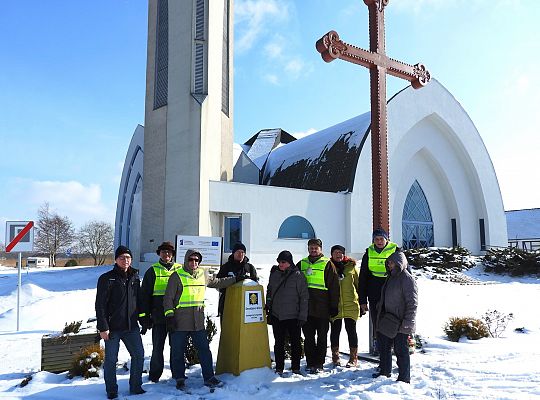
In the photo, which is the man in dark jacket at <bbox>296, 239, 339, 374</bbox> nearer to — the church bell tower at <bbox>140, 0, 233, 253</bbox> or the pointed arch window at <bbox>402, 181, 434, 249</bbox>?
the church bell tower at <bbox>140, 0, 233, 253</bbox>

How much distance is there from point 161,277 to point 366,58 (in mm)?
4818

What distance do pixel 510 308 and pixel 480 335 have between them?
14.1 feet

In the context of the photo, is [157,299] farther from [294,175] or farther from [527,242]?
[527,242]

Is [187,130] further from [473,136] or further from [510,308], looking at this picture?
[473,136]

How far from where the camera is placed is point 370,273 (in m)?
6.25

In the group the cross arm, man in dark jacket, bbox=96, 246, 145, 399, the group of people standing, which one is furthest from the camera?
the cross arm

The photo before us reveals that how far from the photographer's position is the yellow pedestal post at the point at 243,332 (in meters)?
5.85

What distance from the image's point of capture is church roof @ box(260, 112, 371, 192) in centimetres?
2182

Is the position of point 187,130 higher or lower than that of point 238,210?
higher

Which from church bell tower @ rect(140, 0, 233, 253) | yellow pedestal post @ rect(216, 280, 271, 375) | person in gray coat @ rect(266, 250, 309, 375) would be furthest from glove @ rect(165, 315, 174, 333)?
church bell tower @ rect(140, 0, 233, 253)

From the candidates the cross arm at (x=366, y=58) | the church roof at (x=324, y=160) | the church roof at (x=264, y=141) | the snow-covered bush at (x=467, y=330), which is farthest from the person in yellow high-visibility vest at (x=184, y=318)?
the church roof at (x=264, y=141)

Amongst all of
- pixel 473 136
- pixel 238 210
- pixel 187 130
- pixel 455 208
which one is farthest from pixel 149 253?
pixel 473 136

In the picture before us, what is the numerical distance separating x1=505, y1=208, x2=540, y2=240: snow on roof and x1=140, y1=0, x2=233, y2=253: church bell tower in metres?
42.5

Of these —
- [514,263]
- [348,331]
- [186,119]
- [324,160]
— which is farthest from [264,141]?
[348,331]
